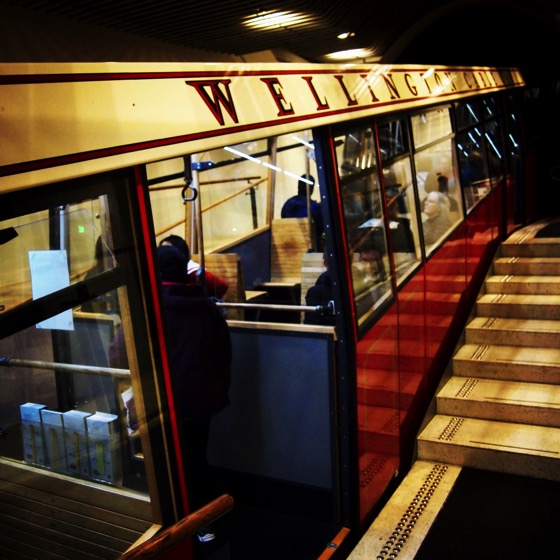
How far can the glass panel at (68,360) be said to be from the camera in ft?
5.50

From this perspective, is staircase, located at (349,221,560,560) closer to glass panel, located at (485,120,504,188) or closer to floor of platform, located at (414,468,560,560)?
floor of platform, located at (414,468,560,560)

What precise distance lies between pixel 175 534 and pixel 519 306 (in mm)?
5089

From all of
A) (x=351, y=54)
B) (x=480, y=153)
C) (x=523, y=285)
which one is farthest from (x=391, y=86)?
(x=351, y=54)

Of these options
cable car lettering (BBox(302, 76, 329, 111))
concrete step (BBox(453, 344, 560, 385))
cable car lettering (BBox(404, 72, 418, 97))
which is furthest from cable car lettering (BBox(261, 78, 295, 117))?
concrete step (BBox(453, 344, 560, 385))

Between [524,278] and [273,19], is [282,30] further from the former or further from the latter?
[524,278]

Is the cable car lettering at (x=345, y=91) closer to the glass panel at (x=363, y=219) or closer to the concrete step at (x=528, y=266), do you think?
the glass panel at (x=363, y=219)

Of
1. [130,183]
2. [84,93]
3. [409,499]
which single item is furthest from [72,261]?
[409,499]

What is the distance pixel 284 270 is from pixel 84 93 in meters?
7.36

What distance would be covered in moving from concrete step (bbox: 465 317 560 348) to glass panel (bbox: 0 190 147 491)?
4.61m

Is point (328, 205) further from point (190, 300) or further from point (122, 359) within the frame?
point (122, 359)

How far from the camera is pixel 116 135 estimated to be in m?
1.65

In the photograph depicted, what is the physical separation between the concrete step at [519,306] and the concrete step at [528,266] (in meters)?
0.42

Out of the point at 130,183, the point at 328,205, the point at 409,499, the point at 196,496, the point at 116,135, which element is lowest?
the point at 409,499

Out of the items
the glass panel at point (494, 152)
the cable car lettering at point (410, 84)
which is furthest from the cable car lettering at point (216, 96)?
the glass panel at point (494, 152)
